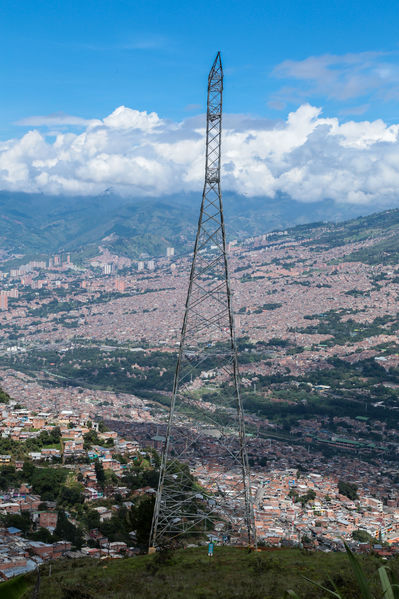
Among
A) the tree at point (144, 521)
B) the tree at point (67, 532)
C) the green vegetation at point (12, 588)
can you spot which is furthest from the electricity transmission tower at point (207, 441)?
the green vegetation at point (12, 588)

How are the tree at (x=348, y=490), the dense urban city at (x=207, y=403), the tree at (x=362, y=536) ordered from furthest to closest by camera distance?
the tree at (x=348, y=490) < the tree at (x=362, y=536) < the dense urban city at (x=207, y=403)

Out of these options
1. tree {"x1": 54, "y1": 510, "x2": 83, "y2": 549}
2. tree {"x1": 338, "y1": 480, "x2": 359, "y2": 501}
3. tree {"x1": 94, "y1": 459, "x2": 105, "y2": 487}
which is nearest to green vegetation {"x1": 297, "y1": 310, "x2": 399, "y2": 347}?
tree {"x1": 338, "y1": 480, "x2": 359, "y2": 501}

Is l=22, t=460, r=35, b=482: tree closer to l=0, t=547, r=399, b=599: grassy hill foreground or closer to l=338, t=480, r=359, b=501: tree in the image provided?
l=0, t=547, r=399, b=599: grassy hill foreground

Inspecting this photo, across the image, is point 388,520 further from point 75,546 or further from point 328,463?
point 75,546

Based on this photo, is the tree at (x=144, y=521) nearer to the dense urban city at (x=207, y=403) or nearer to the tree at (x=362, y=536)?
the dense urban city at (x=207, y=403)

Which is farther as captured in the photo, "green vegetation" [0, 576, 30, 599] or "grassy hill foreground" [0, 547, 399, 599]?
"grassy hill foreground" [0, 547, 399, 599]

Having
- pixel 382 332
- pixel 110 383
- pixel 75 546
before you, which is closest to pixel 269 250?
pixel 382 332
